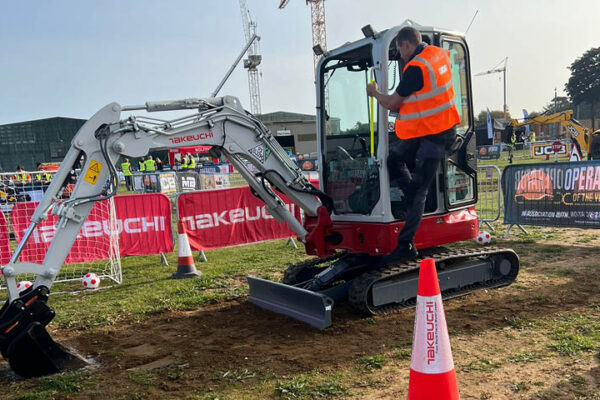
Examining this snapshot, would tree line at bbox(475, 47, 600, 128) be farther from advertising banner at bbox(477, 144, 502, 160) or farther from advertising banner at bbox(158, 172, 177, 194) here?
advertising banner at bbox(158, 172, 177, 194)

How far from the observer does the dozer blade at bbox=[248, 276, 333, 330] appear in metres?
4.82

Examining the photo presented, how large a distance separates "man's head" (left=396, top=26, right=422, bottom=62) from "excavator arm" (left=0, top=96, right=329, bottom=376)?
163 cm

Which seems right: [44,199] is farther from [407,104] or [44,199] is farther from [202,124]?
[407,104]

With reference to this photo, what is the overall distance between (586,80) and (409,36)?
73953 mm

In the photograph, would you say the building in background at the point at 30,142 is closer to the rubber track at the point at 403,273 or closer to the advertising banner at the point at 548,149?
the advertising banner at the point at 548,149

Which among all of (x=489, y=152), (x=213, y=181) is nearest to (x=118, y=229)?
(x=213, y=181)

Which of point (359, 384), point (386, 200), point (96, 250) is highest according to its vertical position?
point (386, 200)

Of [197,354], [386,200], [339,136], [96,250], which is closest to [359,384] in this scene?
[197,354]

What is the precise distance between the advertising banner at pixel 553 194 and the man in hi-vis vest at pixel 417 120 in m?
4.74

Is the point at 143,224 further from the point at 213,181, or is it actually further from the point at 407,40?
the point at 213,181

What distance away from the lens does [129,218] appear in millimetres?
8828

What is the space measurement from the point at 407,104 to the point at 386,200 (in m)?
1.03

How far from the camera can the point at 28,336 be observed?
157 inches

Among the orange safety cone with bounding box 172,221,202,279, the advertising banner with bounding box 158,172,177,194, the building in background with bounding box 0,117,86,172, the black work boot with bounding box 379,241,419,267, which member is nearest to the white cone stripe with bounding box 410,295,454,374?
the black work boot with bounding box 379,241,419,267
